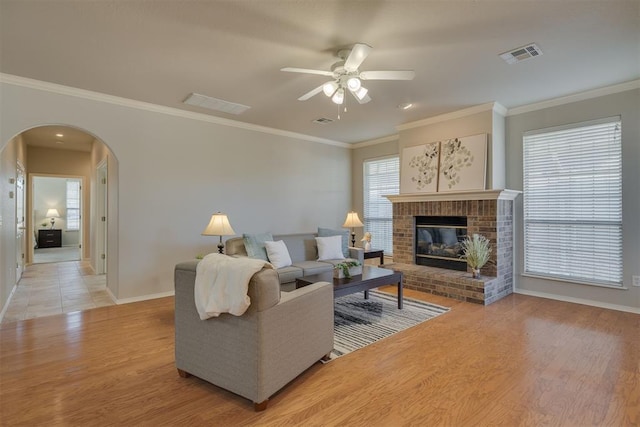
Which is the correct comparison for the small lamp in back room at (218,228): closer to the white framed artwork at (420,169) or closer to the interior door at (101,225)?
the white framed artwork at (420,169)

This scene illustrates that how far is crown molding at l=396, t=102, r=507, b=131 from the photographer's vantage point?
464 centimetres

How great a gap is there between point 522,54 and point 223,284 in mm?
3354

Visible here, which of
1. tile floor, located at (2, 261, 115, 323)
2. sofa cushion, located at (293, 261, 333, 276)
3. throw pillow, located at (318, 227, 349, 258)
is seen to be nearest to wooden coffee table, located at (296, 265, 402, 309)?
sofa cushion, located at (293, 261, 333, 276)

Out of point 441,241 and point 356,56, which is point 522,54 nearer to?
point 356,56

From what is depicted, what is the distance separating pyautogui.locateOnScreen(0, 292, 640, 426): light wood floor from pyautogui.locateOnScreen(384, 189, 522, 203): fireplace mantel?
1.73 metres

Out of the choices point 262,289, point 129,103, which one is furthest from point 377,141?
point 262,289

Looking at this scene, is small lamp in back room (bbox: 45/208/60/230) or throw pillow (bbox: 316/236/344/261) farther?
small lamp in back room (bbox: 45/208/60/230)

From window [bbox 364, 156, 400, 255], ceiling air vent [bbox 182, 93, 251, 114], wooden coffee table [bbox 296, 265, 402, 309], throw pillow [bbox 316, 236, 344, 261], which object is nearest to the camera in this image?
wooden coffee table [bbox 296, 265, 402, 309]

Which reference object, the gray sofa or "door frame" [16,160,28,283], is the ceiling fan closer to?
the gray sofa

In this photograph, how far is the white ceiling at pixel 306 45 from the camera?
245cm

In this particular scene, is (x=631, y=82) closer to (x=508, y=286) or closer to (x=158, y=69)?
(x=508, y=286)

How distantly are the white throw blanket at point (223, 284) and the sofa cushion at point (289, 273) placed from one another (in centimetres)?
195

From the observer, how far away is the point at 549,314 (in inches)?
152

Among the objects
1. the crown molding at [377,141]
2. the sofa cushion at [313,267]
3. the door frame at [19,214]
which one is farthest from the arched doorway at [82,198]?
the crown molding at [377,141]
